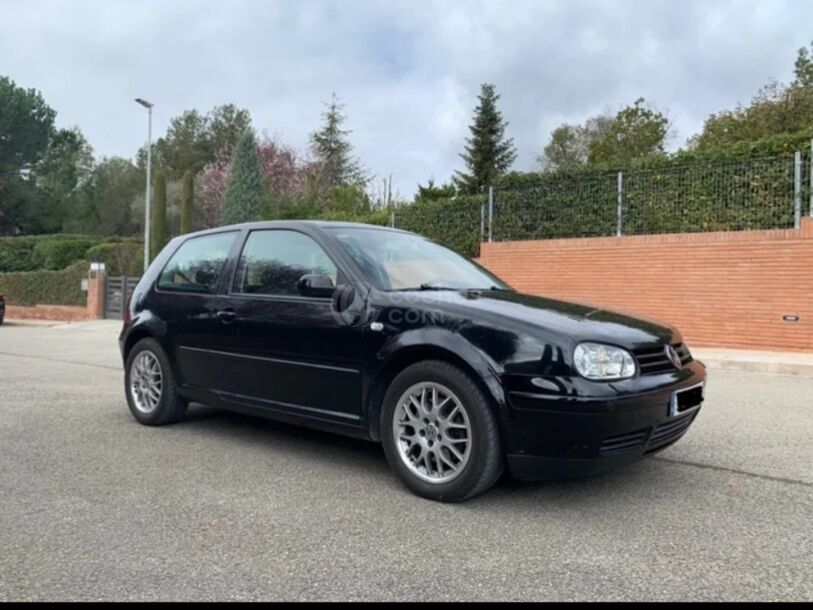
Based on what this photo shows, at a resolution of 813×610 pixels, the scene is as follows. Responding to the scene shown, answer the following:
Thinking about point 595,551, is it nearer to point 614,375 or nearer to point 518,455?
point 518,455

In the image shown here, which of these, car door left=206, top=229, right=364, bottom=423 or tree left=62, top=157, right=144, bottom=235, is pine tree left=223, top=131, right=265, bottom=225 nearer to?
car door left=206, top=229, right=364, bottom=423

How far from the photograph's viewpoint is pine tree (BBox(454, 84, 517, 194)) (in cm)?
3956

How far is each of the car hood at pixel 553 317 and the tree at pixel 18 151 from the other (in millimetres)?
50007

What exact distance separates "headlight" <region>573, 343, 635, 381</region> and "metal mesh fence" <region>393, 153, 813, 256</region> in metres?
10.3

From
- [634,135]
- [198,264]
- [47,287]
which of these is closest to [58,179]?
[47,287]

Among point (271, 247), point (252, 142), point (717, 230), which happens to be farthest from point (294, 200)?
point (271, 247)

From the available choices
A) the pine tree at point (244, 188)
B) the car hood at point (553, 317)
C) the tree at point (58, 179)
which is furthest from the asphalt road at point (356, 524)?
the tree at point (58, 179)

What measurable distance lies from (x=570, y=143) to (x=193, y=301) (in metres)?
45.2

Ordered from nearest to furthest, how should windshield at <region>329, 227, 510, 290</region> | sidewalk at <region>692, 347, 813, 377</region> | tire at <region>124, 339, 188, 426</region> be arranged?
windshield at <region>329, 227, 510, 290</region>, tire at <region>124, 339, 188, 426</region>, sidewalk at <region>692, 347, 813, 377</region>

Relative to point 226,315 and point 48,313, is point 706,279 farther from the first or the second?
point 48,313

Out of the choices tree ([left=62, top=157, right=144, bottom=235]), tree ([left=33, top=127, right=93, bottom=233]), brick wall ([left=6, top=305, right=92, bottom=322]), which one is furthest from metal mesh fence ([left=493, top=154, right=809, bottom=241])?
tree ([left=62, top=157, right=144, bottom=235])

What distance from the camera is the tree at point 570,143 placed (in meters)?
45.5

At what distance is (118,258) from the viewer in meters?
27.2

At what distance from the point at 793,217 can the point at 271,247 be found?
1064 cm
